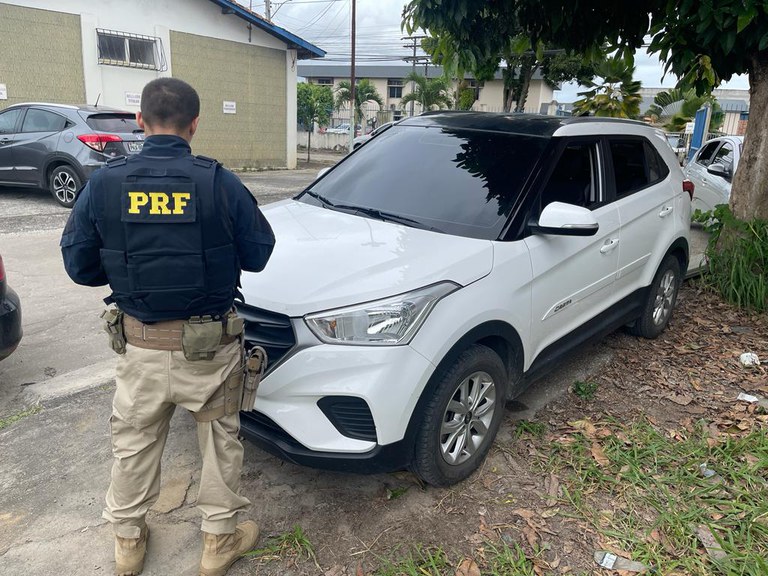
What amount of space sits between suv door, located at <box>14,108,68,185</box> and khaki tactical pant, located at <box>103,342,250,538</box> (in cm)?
864

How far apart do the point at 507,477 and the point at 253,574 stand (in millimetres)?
1373

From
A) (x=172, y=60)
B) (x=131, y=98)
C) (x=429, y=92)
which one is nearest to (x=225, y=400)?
(x=131, y=98)

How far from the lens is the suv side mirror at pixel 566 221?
314 cm

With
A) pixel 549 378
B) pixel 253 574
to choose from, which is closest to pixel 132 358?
pixel 253 574

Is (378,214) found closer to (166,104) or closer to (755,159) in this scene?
(166,104)

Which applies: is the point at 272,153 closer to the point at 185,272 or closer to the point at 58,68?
the point at 58,68

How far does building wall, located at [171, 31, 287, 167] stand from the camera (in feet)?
53.8

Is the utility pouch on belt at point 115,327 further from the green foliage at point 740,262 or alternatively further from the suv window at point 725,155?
the suv window at point 725,155

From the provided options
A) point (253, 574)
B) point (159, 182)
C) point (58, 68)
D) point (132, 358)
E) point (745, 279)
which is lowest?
point (253, 574)

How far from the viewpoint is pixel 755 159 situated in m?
5.84

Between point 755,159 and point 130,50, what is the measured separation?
46.5 ft

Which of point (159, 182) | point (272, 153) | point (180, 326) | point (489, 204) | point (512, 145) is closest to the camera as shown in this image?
point (159, 182)

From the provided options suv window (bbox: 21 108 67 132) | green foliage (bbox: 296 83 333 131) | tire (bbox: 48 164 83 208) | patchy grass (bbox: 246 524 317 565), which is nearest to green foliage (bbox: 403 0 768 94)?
patchy grass (bbox: 246 524 317 565)

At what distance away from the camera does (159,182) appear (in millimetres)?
2049
